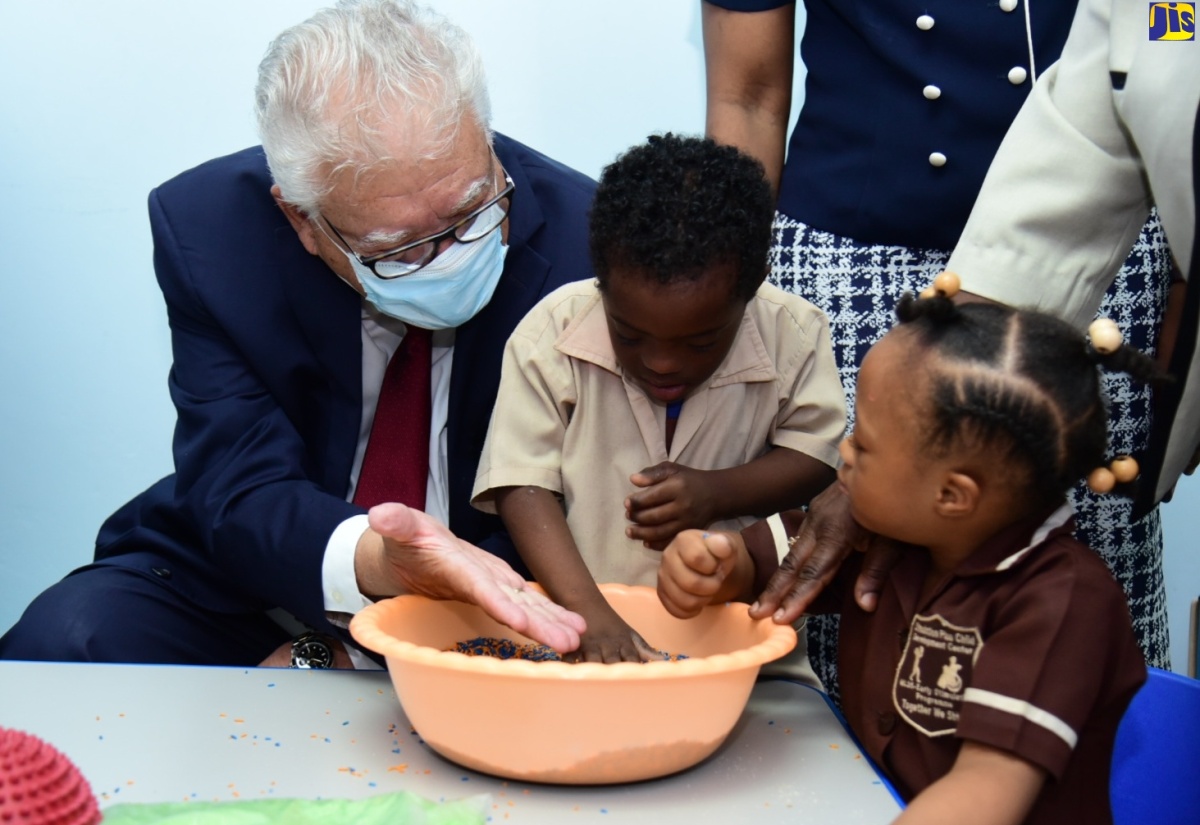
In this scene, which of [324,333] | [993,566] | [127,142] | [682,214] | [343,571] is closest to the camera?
[993,566]

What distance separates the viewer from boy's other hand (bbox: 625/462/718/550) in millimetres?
1408

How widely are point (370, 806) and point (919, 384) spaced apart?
0.58 meters

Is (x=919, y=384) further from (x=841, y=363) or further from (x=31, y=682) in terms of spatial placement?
(x=31, y=682)

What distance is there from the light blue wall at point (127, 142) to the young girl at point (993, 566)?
153 cm

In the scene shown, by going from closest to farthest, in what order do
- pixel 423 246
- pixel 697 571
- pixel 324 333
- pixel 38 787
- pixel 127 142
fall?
pixel 38 787
pixel 697 571
pixel 423 246
pixel 324 333
pixel 127 142

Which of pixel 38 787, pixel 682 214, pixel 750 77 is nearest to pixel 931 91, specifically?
pixel 750 77

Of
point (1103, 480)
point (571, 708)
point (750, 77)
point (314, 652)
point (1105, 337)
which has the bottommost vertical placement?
point (314, 652)

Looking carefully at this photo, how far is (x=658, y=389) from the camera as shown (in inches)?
56.4

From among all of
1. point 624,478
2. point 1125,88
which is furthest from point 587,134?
point 1125,88

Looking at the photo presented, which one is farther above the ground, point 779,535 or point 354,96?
point 354,96

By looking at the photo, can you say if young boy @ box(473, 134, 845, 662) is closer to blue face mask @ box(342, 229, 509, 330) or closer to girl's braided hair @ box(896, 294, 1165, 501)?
blue face mask @ box(342, 229, 509, 330)

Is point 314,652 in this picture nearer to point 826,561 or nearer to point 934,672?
point 826,561

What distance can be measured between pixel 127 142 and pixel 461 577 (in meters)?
1.72

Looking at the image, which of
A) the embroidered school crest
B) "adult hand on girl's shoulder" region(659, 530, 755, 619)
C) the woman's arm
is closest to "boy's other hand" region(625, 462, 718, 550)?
"adult hand on girl's shoulder" region(659, 530, 755, 619)
